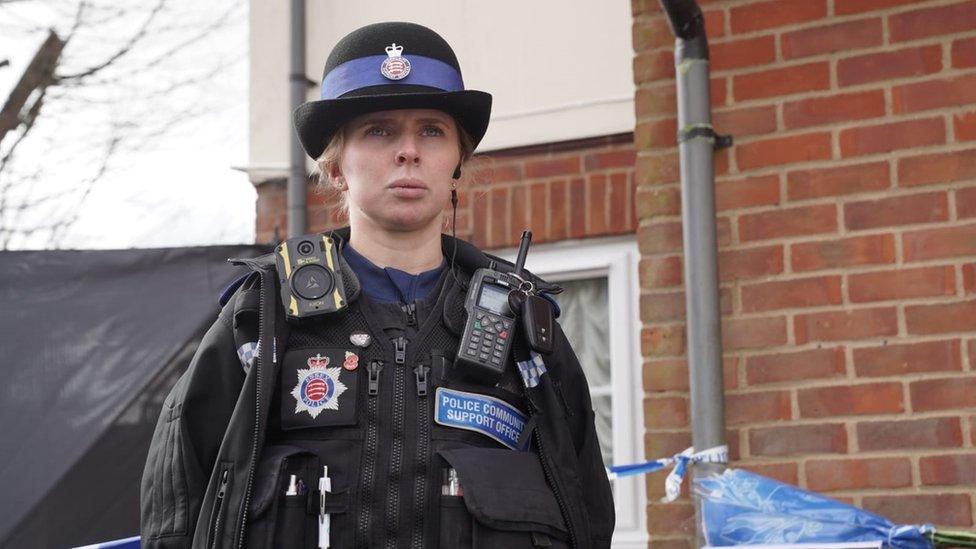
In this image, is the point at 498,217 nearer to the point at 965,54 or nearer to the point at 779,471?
the point at 779,471

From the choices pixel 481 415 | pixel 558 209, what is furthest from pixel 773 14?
pixel 481 415

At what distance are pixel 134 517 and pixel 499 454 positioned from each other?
209 centimetres

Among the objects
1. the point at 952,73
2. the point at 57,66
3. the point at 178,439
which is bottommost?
the point at 178,439

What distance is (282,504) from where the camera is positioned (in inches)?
98.4

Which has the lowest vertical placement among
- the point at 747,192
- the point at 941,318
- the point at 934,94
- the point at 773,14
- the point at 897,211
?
the point at 941,318

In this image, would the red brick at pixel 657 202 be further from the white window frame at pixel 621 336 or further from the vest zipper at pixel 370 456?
the vest zipper at pixel 370 456

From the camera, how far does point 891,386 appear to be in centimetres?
371

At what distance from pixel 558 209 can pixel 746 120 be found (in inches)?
56.4

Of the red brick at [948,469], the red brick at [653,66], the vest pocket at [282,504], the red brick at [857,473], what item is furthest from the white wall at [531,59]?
the vest pocket at [282,504]

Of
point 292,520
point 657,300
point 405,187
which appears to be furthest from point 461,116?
point 657,300

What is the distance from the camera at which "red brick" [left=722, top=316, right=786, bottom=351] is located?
3.87 meters

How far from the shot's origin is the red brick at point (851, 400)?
3703 mm

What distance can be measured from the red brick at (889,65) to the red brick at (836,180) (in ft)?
0.86

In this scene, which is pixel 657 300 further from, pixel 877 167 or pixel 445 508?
pixel 445 508
